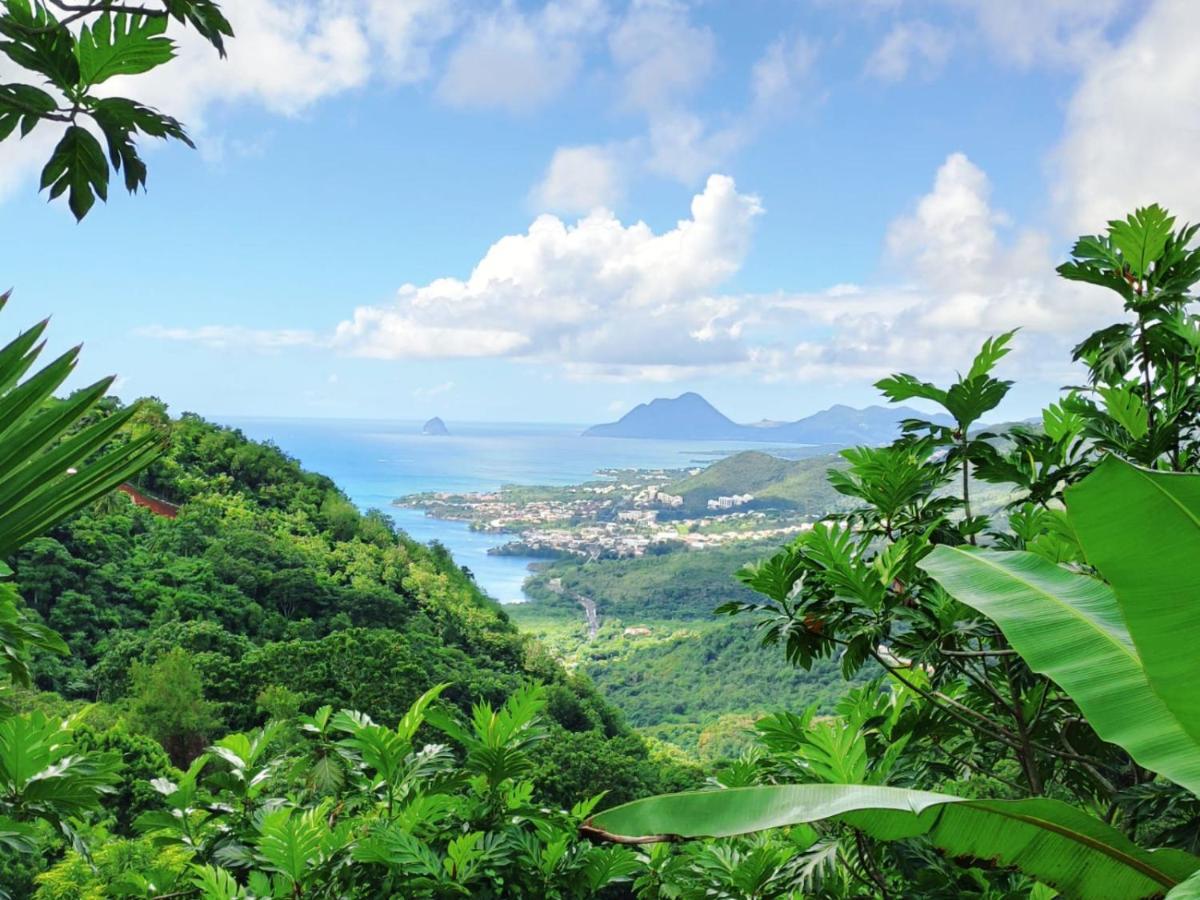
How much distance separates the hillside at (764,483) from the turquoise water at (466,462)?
13048mm

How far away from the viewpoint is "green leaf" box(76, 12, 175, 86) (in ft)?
3.03

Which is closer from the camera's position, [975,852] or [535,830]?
[975,852]

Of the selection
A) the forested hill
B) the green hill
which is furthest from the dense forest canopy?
the green hill

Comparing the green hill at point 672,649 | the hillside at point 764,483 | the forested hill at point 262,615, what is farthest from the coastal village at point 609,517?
the forested hill at point 262,615

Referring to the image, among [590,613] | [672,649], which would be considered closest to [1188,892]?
[672,649]

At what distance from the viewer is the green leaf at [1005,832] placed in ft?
2.00

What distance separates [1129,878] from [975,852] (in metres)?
0.12

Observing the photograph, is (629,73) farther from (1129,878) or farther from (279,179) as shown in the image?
(1129,878)

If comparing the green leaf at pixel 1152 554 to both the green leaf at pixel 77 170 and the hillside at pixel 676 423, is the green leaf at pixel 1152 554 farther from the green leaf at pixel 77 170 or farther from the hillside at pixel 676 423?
the hillside at pixel 676 423

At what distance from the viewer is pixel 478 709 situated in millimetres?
994

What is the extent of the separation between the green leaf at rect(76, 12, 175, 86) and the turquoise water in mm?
40880

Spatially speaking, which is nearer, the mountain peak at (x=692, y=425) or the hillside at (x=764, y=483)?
the hillside at (x=764, y=483)

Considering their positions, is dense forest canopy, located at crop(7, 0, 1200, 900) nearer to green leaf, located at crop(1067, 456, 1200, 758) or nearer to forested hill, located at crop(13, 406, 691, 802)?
green leaf, located at crop(1067, 456, 1200, 758)

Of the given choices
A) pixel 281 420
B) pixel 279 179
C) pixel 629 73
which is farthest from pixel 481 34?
pixel 281 420
